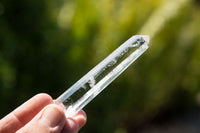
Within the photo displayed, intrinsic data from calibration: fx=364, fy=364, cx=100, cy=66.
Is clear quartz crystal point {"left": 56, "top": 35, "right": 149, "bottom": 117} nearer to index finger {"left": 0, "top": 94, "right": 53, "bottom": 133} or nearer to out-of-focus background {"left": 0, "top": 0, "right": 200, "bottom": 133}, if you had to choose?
index finger {"left": 0, "top": 94, "right": 53, "bottom": 133}

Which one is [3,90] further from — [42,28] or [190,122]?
[190,122]

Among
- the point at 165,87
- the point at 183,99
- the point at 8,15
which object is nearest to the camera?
the point at 8,15

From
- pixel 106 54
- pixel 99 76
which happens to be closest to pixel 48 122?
pixel 99 76

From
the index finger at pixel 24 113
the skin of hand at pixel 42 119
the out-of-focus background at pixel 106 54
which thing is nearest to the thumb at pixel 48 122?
the skin of hand at pixel 42 119

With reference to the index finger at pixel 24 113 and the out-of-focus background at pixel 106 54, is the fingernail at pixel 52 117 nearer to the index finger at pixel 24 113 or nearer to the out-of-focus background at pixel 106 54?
the index finger at pixel 24 113

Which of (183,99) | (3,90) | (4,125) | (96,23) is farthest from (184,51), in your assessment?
(4,125)

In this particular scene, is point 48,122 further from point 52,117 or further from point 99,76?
point 99,76

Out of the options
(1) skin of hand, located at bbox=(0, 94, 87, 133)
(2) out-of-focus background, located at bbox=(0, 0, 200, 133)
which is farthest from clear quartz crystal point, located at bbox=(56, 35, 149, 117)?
(2) out-of-focus background, located at bbox=(0, 0, 200, 133)
